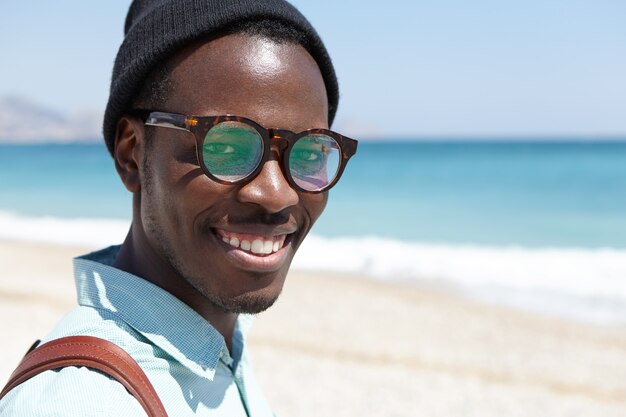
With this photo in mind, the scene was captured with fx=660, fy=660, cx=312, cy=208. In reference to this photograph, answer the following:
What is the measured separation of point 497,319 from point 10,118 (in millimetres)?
206922

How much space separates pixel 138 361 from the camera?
1535mm

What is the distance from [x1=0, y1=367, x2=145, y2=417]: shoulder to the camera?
125 cm

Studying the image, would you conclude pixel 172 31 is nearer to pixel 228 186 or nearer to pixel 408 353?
pixel 228 186

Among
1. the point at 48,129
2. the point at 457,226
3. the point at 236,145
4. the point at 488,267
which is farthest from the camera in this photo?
the point at 48,129

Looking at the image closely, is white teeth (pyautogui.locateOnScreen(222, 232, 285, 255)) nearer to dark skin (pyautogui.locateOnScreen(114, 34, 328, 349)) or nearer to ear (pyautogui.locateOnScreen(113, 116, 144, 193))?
dark skin (pyautogui.locateOnScreen(114, 34, 328, 349))

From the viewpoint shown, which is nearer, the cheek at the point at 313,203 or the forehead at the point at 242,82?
the forehead at the point at 242,82

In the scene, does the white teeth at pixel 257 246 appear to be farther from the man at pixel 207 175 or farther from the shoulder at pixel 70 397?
the shoulder at pixel 70 397

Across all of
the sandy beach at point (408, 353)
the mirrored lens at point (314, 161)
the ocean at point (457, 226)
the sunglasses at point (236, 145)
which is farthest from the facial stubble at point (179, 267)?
the ocean at point (457, 226)

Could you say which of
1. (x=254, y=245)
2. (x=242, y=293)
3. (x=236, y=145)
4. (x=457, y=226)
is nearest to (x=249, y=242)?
(x=254, y=245)

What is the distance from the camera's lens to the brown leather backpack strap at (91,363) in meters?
1.33


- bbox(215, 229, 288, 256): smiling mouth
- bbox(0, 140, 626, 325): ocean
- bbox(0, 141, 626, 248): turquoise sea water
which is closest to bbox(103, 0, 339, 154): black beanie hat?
bbox(215, 229, 288, 256): smiling mouth

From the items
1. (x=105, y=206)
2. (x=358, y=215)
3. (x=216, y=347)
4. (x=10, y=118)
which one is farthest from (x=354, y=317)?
(x=10, y=118)

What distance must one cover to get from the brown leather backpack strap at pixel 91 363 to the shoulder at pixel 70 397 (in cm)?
1

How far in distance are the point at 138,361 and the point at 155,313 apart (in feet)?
0.52
